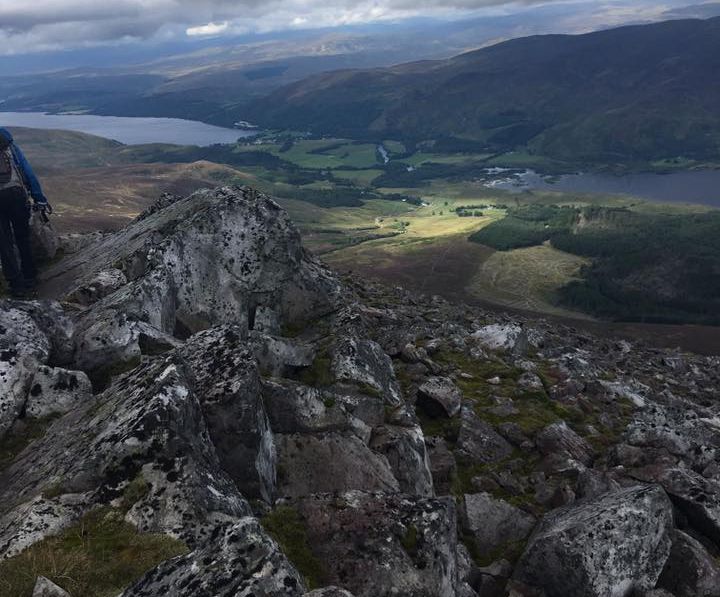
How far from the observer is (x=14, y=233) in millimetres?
31109

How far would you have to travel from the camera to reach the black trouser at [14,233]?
95.0 ft

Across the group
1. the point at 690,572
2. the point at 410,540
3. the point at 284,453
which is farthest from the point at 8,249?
the point at 690,572

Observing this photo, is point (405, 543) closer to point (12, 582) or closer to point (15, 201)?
point (12, 582)

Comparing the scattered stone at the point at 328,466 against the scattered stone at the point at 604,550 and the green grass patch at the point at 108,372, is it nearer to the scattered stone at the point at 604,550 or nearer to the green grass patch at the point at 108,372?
the scattered stone at the point at 604,550

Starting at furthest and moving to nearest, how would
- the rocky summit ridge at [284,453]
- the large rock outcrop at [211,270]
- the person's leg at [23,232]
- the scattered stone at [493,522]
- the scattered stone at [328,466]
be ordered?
the large rock outcrop at [211,270] → the person's leg at [23,232] → the scattered stone at [493,522] → the scattered stone at [328,466] → the rocky summit ridge at [284,453]

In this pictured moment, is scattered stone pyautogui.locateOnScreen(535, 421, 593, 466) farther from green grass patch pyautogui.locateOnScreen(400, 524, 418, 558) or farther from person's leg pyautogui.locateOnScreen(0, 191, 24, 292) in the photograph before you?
person's leg pyautogui.locateOnScreen(0, 191, 24, 292)

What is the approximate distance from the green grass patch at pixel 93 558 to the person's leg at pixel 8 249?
21710 mm

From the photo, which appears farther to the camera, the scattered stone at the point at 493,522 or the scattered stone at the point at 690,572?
the scattered stone at the point at 493,522

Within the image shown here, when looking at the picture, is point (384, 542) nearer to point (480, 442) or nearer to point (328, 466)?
point (328, 466)

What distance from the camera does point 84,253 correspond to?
124ft

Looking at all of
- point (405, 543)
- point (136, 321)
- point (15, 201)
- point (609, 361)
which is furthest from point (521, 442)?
point (609, 361)

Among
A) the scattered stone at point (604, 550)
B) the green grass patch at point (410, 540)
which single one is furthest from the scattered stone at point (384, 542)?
the scattered stone at point (604, 550)

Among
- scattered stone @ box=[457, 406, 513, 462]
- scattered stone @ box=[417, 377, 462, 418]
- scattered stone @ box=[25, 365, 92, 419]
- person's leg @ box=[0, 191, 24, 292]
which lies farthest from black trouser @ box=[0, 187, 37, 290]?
scattered stone @ box=[457, 406, 513, 462]

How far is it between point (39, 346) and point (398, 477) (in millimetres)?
13249
